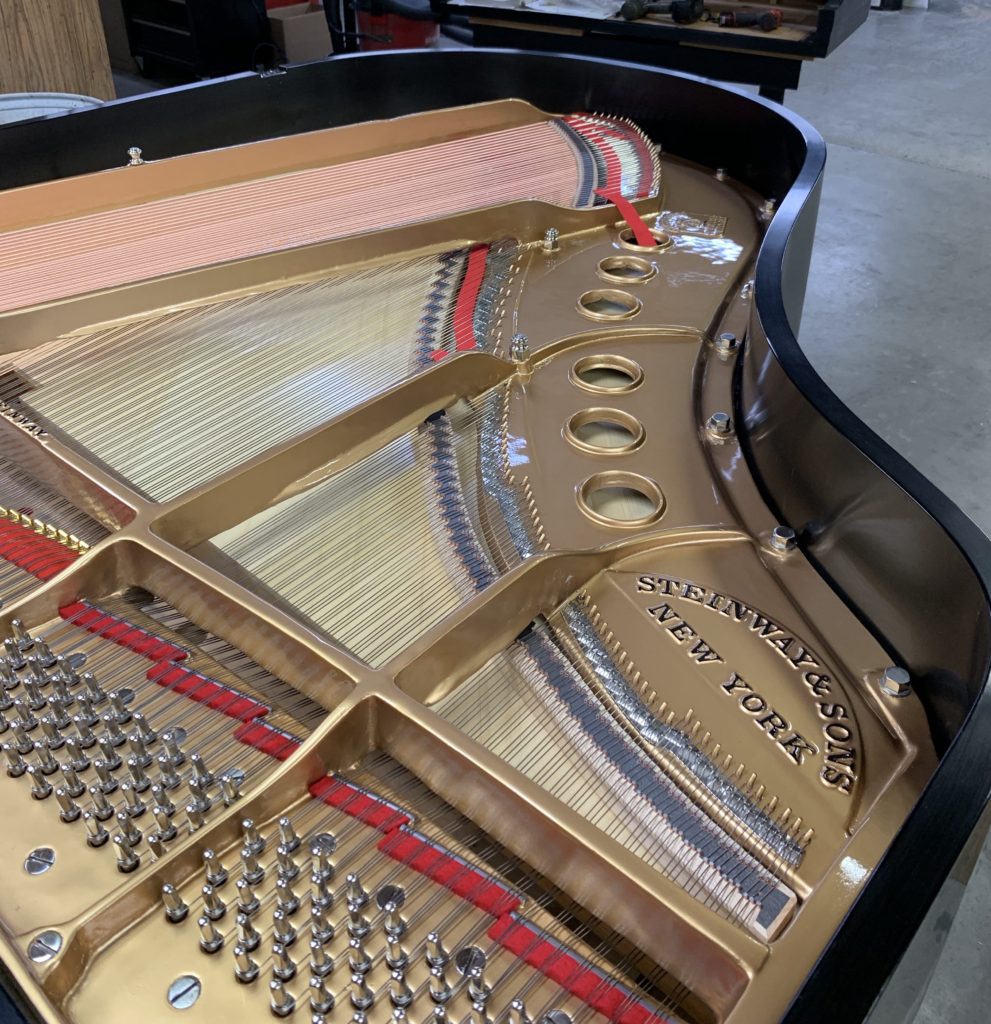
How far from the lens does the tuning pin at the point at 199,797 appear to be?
1.30 metres

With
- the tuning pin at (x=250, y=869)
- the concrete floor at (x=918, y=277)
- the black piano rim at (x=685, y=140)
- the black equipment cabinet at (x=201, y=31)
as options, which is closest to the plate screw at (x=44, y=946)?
the black piano rim at (x=685, y=140)

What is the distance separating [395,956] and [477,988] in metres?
0.11

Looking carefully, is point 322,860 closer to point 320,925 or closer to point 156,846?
point 320,925

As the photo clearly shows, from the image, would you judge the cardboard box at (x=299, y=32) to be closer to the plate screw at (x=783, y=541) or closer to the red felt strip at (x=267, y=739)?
the plate screw at (x=783, y=541)

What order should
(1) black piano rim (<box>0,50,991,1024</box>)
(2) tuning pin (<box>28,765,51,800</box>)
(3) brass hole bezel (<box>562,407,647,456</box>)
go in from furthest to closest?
(3) brass hole bezel (<box>562,407,647,456</box>) → (2) tuning pin (<box>28,765,51,800</box>) → (1) black piano rim (<box>0,50,991,1024</box>)

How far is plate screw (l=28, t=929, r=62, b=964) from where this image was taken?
1.09 m

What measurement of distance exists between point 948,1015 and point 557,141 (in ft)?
8.76

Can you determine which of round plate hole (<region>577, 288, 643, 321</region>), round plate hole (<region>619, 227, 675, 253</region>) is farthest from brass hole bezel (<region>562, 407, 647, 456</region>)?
round plate hole (<region>619, 227, 675, 253</region>)

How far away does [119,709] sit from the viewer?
4.77 feet

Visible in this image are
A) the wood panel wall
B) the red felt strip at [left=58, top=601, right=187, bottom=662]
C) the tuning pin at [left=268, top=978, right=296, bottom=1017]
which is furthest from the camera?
the wood panel wall

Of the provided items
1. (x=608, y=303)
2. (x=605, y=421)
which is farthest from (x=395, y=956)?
(x=608, y=303)

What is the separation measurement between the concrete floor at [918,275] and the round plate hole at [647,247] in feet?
5.72

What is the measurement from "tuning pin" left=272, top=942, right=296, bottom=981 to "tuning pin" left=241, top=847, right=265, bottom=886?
0.10 m

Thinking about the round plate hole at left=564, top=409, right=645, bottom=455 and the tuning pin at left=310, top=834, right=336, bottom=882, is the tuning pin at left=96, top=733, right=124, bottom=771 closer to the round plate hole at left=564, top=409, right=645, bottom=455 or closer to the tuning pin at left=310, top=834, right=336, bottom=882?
the tuning pin at left=310, top=834, right=336, bottom=882
